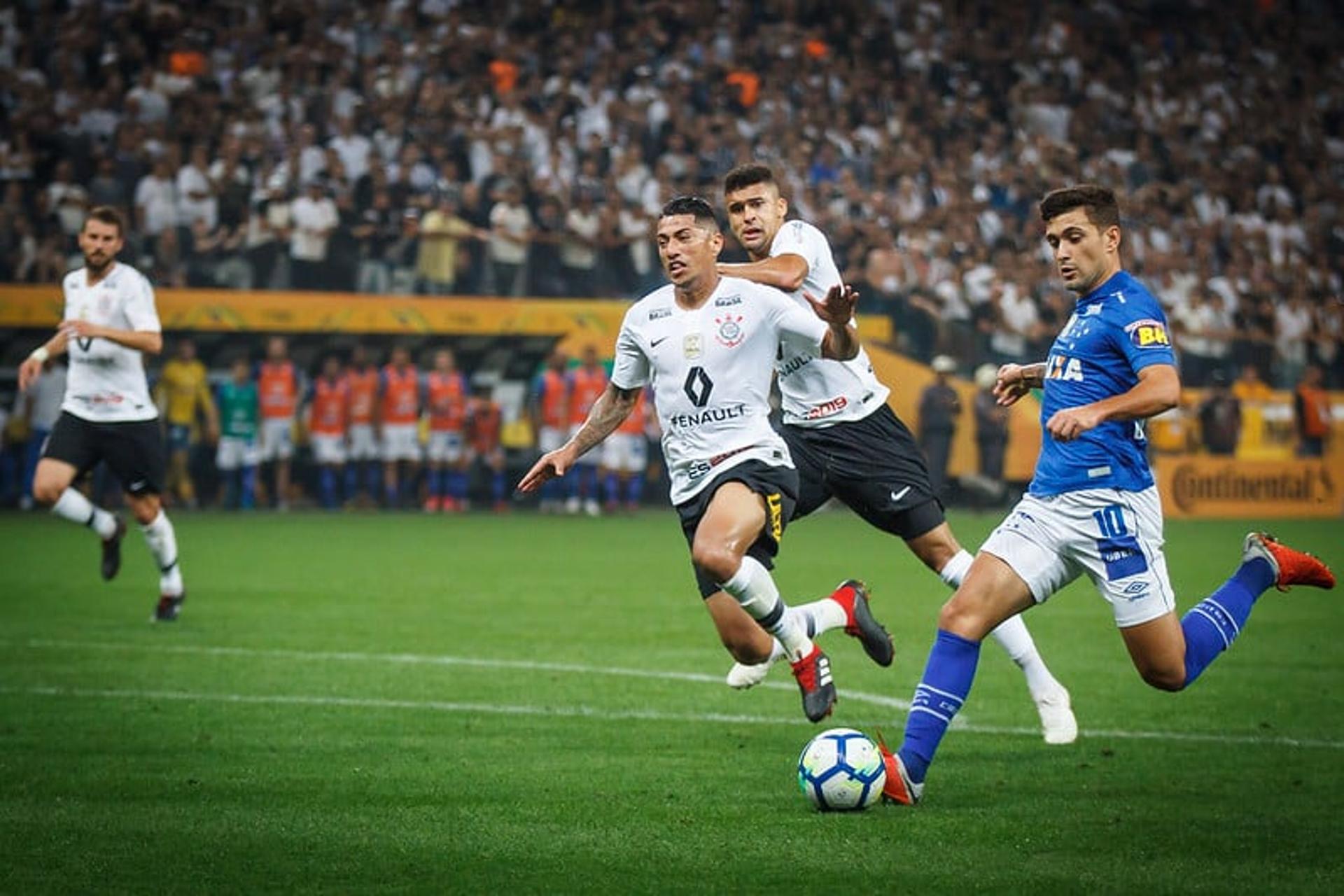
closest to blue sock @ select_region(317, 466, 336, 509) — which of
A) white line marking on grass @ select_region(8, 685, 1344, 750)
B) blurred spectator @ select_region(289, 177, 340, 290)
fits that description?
blurred spectator @ select_region(289, 177, 340, 290)

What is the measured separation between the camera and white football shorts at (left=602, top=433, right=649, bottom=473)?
29.3 m

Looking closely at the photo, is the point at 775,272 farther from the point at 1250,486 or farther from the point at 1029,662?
the point at 1250,486

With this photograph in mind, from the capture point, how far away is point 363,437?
28.9m

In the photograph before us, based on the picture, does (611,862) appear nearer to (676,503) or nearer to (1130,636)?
(1130,636)

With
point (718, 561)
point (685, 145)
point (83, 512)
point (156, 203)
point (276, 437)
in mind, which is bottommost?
point (276, 437)

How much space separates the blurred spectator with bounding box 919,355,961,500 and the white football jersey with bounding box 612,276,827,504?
19.9m

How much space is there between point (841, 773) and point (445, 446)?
21998 mm

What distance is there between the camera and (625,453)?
2950 cm

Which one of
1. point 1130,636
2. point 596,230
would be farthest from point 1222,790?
point 596,230

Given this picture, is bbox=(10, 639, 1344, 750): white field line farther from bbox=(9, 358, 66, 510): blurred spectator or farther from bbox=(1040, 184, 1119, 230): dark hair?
bbox=(9, 358, 66, 510): blurred spectator

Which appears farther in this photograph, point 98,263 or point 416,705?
point 98,263

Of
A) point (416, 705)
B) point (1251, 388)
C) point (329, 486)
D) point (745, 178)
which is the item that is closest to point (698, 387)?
point (745, 178)

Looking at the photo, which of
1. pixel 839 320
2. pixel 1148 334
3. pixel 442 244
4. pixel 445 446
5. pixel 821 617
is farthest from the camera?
pixel 445 446

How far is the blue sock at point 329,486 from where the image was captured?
29.0 metres
